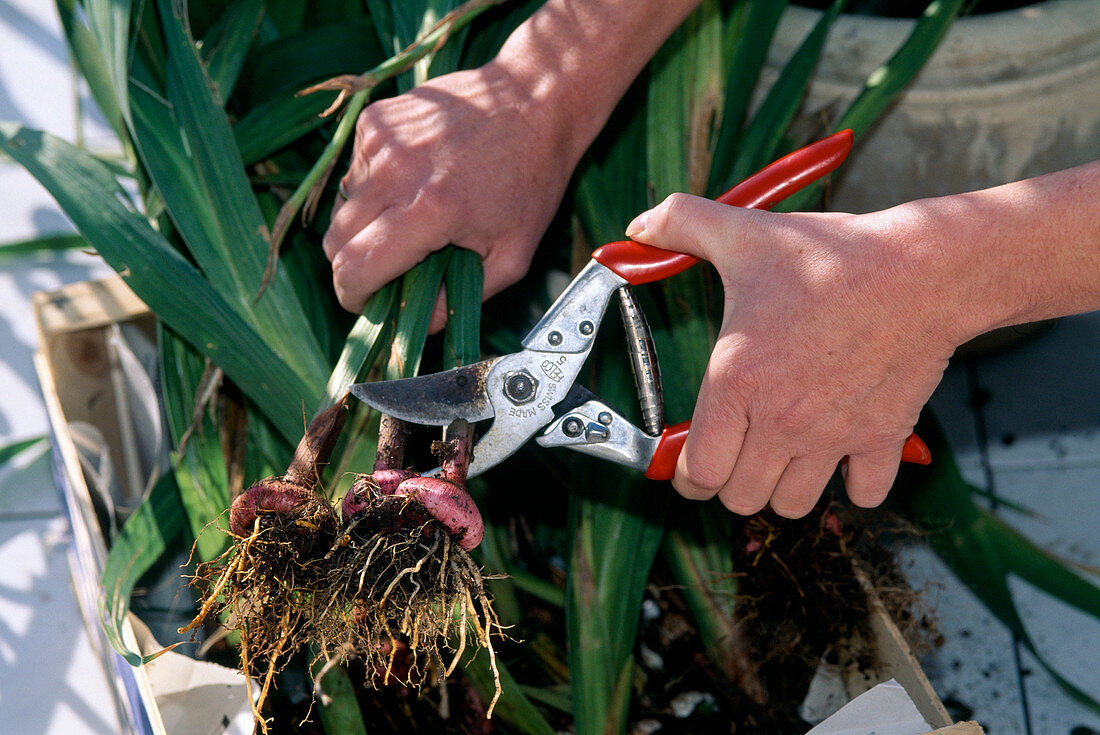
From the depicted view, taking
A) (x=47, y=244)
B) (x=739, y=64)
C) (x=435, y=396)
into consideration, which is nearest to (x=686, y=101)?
(x=739, y=64)

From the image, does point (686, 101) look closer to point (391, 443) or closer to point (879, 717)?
point (391, 443)

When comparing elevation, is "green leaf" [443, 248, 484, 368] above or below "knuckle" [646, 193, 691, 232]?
below

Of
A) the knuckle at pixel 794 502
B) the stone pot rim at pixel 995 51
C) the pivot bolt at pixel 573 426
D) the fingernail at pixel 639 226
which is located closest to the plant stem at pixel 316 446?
the pivot bolt at pixel 573 426

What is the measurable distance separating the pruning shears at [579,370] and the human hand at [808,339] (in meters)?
0.03

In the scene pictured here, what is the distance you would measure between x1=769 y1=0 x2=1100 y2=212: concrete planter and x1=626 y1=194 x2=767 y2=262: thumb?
595mm

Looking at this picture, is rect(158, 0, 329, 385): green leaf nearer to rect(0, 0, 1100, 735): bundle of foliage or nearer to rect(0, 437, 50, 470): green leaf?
rect(0, 0, 1100, 735): bundle of foliage

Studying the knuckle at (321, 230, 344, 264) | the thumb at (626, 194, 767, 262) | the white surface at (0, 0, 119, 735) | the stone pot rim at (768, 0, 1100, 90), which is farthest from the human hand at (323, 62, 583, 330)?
the white surface at (0, 0, 119, 735)

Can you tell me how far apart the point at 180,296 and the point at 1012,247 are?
0.87m

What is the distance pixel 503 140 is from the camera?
1005 mm

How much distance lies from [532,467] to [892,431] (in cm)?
59

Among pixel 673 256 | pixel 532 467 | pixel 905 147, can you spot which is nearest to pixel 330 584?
pixel 673 256

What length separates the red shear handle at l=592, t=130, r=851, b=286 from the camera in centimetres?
87

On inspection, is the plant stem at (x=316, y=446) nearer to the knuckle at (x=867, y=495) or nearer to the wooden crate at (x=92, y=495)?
the wooden crate at (x=92, y=495)

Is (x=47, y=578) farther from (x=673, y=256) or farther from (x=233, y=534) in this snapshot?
(x=673, y=256)
